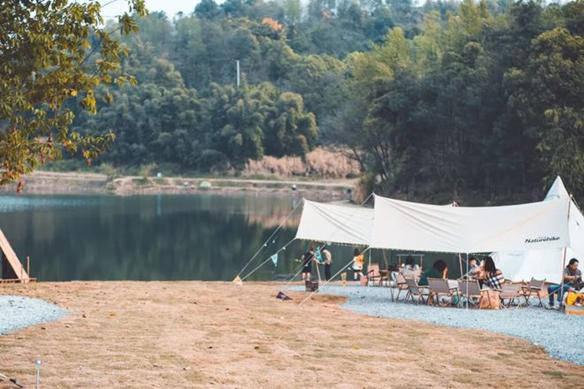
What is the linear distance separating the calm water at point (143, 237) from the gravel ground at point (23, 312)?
12958 mm

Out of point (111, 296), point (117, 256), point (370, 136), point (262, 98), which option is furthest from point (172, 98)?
point (111, 296)

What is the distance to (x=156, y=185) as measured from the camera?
90.2 metres

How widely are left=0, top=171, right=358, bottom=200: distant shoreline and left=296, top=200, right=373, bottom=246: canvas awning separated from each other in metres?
57.8

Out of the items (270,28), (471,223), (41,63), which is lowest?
(471,223)

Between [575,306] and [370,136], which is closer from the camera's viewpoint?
[575,306]

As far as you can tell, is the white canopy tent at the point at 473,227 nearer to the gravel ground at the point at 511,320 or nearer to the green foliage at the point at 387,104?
the gravel ground at the point at 511,320

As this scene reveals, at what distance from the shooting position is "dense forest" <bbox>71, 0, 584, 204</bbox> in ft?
148

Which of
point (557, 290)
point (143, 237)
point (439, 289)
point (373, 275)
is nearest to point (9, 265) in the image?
point (373, 275)

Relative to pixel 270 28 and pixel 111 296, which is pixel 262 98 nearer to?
pixel 270 28

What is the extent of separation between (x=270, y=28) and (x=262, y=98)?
32.5 meters

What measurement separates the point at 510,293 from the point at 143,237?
2950cm

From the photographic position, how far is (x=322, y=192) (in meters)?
81.9

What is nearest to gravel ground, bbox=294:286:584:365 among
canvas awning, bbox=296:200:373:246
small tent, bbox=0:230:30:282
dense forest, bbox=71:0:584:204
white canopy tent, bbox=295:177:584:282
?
white canopy tent, bbox=295:177:584:282

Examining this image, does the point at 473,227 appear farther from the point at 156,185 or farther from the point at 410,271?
the point at 156,185
